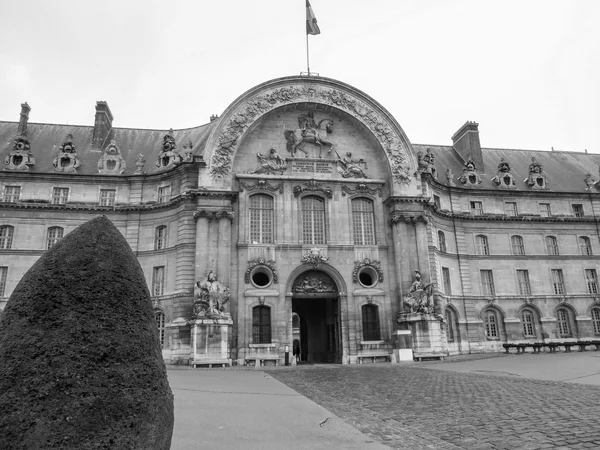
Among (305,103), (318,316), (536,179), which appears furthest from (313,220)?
(536,179)

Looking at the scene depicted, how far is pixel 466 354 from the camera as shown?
36.0 m

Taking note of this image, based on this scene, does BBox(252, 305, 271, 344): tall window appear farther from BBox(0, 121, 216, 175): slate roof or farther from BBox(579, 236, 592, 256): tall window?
BBox(579, 236, 592, 256): tall window

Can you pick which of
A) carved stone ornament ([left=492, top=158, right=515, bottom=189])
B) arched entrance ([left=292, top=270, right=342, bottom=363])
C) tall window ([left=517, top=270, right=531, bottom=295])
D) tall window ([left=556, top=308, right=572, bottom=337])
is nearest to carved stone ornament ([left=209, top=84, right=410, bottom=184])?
arched entrance ([left=292, top=270, right=342, bottom=363])

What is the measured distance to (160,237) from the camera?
34.2 m

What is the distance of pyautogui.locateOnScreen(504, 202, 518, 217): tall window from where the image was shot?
136 ft

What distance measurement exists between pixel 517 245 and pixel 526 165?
436 inches

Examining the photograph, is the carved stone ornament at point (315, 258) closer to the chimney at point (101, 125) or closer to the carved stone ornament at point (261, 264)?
the carved stone ornament at point (261, 264)

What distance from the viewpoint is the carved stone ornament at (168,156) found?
116ft

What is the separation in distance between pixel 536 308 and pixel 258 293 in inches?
946

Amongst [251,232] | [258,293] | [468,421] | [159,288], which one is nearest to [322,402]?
[468,421]

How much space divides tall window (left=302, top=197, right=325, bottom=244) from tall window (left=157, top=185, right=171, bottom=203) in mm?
9928

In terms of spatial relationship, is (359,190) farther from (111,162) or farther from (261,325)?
(111,162)

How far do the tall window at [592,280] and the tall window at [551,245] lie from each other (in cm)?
332

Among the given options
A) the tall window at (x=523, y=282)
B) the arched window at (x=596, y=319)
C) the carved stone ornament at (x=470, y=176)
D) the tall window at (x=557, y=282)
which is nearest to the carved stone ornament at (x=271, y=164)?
the carved stone ornament at (x=470, y=176)
